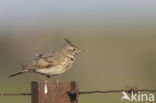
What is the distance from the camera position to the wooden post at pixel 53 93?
8.77 m

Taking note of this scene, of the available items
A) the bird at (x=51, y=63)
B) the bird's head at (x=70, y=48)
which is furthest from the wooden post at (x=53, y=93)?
the bird's head at (x=70, y=48)

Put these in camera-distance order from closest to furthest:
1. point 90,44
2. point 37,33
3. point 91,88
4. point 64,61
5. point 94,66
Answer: point 64,61
point 91,88
point 94,66
point 90,44
point 37,33

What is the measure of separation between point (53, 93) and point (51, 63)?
2.78m

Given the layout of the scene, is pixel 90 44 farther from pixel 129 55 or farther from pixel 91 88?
pixel 91 88

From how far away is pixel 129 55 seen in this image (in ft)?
78.2

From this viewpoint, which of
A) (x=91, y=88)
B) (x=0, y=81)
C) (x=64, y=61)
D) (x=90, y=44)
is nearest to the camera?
(x=64, y=61)

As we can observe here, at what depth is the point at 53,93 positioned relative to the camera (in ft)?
29.0

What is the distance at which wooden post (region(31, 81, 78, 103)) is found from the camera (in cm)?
877

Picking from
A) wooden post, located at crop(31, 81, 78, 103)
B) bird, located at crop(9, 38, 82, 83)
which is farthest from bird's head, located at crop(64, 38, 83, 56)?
wooden post, located at crop(31, 81, 78, 103)

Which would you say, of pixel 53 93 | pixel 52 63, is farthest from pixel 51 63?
pixel 53 93

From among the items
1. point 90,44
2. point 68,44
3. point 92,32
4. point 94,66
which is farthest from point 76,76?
point 92,32

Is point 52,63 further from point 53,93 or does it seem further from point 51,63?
point 53,93

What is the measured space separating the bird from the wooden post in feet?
7.64

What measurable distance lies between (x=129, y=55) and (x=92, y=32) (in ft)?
27.1
